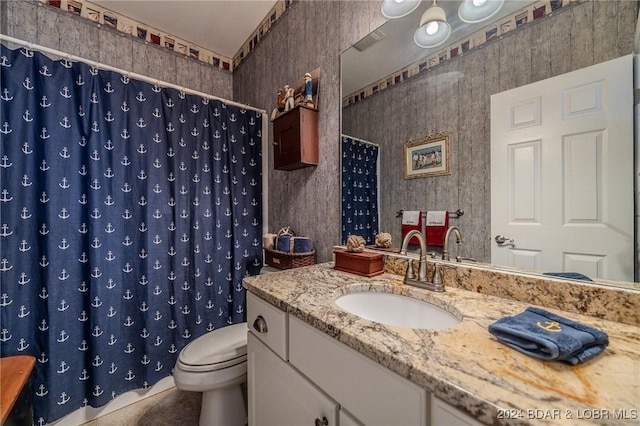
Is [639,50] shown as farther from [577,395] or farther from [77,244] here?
[77,244]

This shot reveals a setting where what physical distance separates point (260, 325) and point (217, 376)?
491 millimetres

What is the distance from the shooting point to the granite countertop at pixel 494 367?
13.8 inches

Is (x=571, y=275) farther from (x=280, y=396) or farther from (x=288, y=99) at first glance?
(x=288, y=99)

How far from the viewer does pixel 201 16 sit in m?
1.87

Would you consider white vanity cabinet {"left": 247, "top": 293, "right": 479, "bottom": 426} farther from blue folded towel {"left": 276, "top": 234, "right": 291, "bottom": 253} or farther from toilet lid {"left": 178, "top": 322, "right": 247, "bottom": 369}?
blue folded towel {"left": 276, "top": 234, "right": 291, "bottom": 253}

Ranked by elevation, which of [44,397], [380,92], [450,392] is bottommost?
[44,397]

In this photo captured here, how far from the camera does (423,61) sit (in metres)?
1.02

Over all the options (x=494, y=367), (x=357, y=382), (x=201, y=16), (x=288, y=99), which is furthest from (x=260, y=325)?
(x=201, y=16)

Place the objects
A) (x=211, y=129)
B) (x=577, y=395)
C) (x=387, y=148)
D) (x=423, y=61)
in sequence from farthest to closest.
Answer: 1. (x=211, y=129)
2. (x=387, y=148)
3. (x=423, y=61)
4. (x=577, y=395)

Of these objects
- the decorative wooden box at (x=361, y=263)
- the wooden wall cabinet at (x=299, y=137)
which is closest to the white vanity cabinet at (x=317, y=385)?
the decorative wooden box at (x=361, y=263)

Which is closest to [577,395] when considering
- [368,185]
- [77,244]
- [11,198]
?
[368,185]

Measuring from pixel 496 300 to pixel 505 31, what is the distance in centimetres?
86

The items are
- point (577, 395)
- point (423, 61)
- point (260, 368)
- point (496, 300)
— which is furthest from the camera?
point (423, 61)

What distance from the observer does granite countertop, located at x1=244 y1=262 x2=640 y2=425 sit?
0.35 meters
